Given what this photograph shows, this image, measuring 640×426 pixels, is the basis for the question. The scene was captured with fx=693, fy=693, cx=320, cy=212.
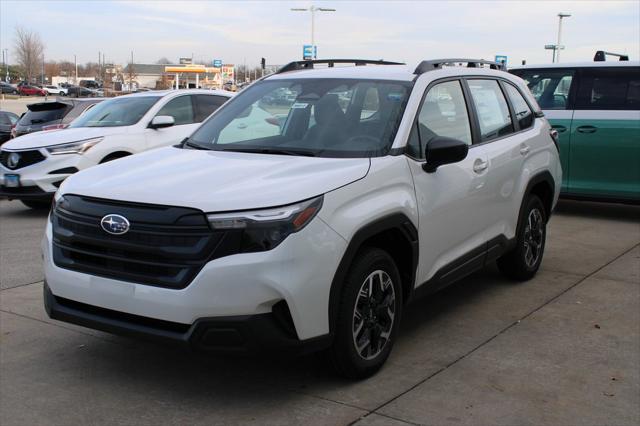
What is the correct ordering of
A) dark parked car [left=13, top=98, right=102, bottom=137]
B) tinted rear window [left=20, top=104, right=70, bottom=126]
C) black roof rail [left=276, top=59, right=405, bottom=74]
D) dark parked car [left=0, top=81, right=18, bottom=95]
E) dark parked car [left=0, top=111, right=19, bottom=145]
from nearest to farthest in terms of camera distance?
1. black roof rail [left=276, top=59, right=405, bottom=74]
2. dark parked car [left=13, top=98, right=102, bottom=137]
3. tinted rear window [left=20, top=104, right=70, bottom=126]
4. dark parked car [left=0, top=111, right=19, bottom=145]
5. dark parked car [left=0, top=81, right=18, bottom=95]

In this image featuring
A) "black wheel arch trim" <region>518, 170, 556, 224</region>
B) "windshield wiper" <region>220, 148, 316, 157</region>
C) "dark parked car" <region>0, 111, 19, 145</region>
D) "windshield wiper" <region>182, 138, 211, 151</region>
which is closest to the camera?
"windshield wiper" <region>220, 148, 316, 157</region>

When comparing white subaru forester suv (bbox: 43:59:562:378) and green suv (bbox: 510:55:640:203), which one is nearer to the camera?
white subaru forester suv (bbox: 43:59:562:378)

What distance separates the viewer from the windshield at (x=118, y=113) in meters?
9.81

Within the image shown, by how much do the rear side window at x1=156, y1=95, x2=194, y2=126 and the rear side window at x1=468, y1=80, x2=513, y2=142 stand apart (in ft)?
18.7

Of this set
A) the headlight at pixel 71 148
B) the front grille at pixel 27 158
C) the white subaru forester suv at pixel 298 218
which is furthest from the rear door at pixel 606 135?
the front grille at pixel 27 158

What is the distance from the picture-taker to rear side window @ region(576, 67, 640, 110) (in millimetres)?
8727

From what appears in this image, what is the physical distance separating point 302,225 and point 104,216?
1026mm

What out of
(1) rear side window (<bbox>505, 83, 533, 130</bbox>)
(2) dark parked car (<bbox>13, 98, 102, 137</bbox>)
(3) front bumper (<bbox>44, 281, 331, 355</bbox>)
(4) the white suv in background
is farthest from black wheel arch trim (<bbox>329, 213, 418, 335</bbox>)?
(2) dark parked car (<bbox>13, 98, 102, 137</bbox>)

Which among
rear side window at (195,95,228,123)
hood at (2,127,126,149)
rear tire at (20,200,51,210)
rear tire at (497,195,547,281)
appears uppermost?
rear side window at (195,95,228,123)

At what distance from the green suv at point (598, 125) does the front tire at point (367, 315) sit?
5822mm

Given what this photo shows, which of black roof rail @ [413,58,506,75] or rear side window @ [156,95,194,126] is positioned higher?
black roof rail @ [413,58,506,75]

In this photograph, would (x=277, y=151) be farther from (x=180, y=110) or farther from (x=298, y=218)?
(x=180, y=110)

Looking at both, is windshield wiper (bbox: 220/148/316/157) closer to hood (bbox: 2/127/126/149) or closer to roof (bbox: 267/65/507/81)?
roof (bbox: 267/65/507/81)

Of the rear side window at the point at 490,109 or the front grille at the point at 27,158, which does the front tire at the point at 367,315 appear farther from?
the front grille at the point at 27,158
